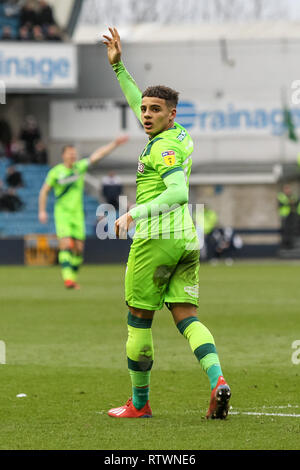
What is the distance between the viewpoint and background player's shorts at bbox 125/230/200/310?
6.11 metres

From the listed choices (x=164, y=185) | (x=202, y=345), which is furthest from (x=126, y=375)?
(x=164, y=185)

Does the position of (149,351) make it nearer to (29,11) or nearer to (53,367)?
(53,367)

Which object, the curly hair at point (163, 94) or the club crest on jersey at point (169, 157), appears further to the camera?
the curly hair at point (163, 94)

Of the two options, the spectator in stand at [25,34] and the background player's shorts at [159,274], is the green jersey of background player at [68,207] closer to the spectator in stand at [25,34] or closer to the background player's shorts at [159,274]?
the background player's shorts at [159,274]

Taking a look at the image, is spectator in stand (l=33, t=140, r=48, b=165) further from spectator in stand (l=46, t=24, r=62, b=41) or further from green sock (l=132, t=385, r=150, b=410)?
green sock (l=132, t=385, r=150, b=410)

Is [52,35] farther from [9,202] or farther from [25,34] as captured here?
[9,202]

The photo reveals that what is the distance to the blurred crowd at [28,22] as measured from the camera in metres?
32.8

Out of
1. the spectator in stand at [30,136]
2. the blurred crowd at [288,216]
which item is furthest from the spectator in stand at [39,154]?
the blurred crowd at [288,216]

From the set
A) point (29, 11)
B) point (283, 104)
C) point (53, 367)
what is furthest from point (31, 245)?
point (53, 367)

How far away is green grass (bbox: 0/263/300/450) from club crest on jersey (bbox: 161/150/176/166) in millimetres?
1571

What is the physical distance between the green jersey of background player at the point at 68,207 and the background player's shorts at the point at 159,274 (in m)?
10.6

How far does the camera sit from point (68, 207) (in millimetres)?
17094
